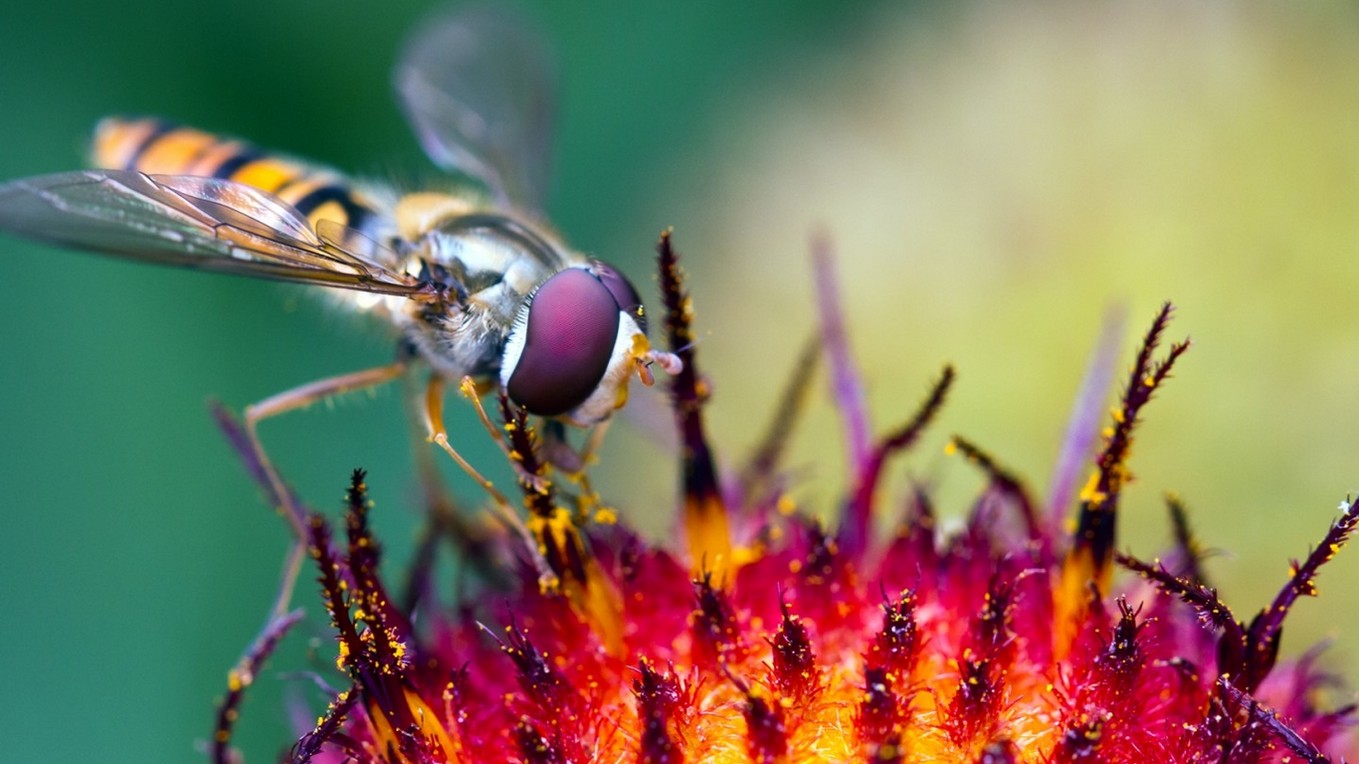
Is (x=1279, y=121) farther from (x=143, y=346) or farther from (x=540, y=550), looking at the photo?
(x=143, y=346)

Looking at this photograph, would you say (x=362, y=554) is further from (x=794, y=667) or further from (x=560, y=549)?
(x=794, y=667)

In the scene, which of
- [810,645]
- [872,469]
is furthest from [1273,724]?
[872,469]

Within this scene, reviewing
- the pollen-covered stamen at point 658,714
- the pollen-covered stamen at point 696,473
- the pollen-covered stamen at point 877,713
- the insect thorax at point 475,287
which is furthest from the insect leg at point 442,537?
the pollen-covered stamen at point 877,713

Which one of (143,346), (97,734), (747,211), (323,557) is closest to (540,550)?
(323,557)

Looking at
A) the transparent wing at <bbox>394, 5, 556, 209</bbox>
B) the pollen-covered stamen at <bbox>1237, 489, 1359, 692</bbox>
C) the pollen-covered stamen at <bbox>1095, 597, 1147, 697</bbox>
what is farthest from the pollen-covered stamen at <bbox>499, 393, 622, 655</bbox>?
the transparent wing at <bbox>394, 5, 556, 209</bbox>

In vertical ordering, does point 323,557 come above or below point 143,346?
below

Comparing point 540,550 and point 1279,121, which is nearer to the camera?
point 540,550

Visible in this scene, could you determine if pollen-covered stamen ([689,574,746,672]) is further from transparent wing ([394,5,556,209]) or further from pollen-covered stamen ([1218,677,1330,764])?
transparent wing ([394,5,556,209])
